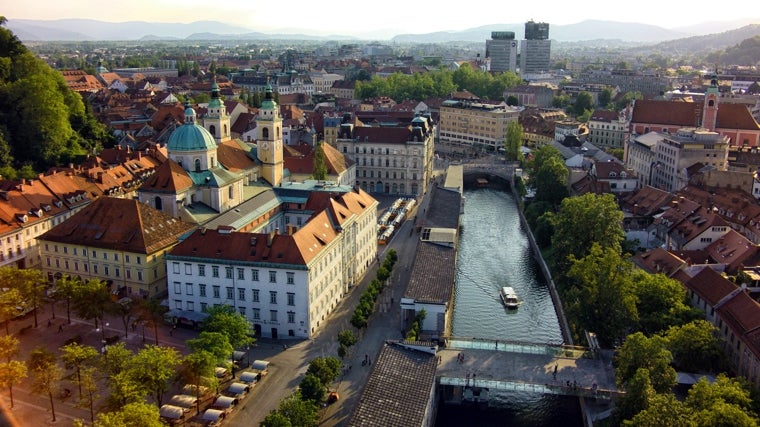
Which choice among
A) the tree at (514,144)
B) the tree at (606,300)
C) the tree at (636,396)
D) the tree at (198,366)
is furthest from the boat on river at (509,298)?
the tree at (514,144)

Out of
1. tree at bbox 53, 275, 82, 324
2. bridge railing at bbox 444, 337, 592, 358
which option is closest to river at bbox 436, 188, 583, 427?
bridge railing at bbox 444, 337, 592, 358

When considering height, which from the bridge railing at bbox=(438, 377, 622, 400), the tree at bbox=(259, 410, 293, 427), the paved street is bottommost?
the paved street

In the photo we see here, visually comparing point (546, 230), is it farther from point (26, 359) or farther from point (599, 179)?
point (26, 359)

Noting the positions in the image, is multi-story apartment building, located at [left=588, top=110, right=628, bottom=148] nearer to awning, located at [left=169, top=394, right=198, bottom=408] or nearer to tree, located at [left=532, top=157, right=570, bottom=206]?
tree, located at [left=532, top=157, right=570, bottom=206]

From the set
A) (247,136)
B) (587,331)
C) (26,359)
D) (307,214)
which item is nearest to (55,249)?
(26,359)

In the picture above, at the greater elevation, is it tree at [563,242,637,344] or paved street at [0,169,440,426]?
tree at [563,242,637,344]

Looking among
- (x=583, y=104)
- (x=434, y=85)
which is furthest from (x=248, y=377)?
(x=434, y=85)

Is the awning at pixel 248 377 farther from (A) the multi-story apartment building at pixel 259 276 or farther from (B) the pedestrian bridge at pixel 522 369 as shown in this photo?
(B) the pedestrian bridge at pixel 522 369

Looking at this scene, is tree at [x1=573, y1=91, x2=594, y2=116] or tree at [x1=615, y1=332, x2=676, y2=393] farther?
tree at [x1=573, y1=91, x2=594, y2=116]
